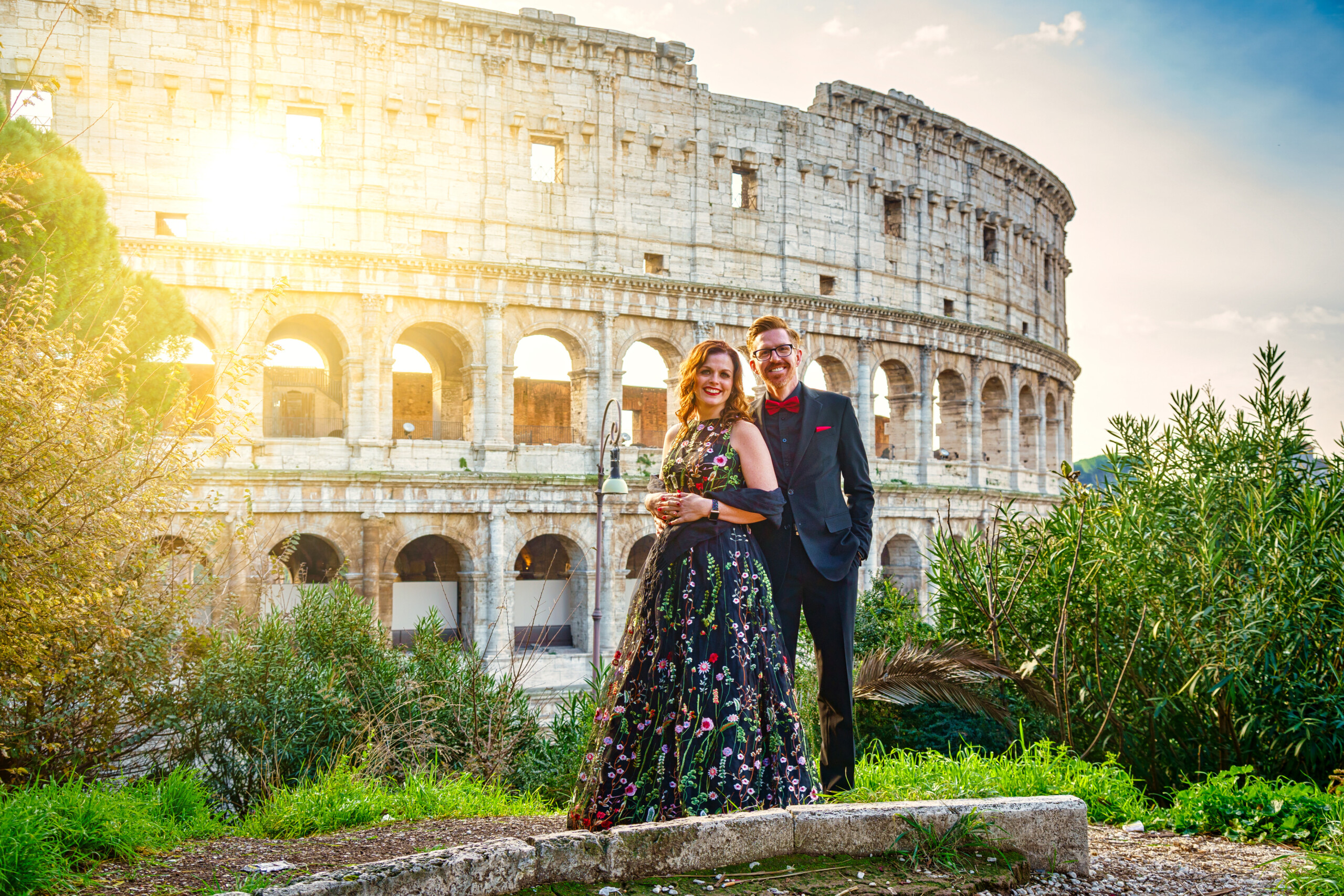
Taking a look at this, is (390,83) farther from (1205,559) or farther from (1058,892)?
(1058,892)

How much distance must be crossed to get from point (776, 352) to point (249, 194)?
17419mm

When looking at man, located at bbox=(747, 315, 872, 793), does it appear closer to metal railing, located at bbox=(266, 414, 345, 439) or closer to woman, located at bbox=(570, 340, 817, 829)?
woman, located at bbox=(570, 340, 817, 829)

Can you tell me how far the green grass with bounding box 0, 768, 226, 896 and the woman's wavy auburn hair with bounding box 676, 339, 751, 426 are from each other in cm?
311

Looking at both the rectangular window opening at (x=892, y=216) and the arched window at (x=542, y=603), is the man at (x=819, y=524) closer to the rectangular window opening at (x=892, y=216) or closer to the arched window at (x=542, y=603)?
the arched window at (x=542, y=603)

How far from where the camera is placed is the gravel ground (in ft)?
12.7

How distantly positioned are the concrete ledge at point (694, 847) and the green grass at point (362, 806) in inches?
73.2

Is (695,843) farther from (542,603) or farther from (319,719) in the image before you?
(542,603)

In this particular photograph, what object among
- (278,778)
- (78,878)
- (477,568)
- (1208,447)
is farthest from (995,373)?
(78,878)

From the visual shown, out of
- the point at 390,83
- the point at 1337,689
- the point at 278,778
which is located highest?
the point at 390,83

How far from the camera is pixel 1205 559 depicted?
620cm

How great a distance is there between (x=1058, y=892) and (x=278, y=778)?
19.1ft

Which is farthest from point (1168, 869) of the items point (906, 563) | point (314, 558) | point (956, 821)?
point (314, 558)

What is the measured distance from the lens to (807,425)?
185 inches

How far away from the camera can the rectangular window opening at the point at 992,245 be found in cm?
2802
